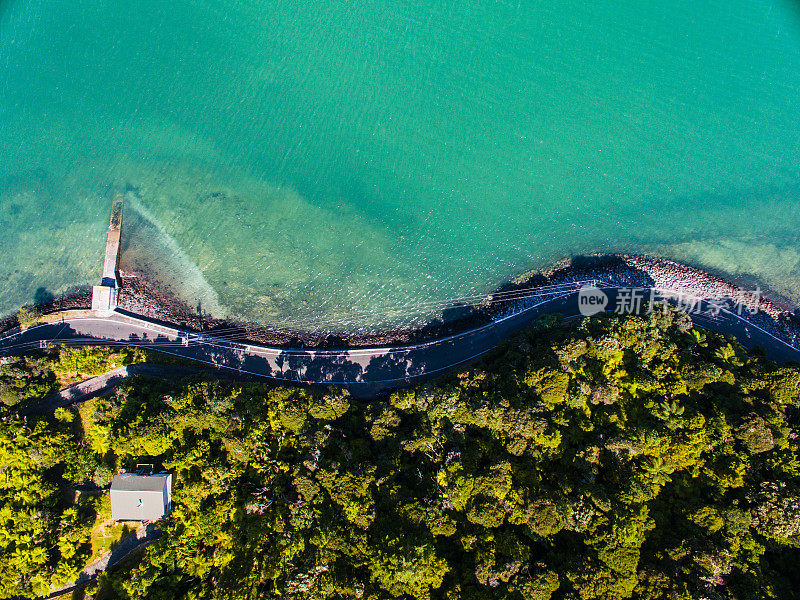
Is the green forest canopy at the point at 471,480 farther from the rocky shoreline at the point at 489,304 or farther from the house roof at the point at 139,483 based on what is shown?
the rocky shoreline at the point at 489,304

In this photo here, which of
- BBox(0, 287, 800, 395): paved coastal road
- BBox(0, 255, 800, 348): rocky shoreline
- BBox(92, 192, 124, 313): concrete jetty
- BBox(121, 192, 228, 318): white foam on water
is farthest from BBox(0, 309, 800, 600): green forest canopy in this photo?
BBox(121, 192, 228, 318): white foam on water

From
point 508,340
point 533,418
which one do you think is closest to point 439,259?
point 508,340

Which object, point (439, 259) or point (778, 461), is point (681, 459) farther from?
point (439, 259)

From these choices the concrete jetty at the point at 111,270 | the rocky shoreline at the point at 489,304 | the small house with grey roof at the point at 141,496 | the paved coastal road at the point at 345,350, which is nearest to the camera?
the small house with grey roof at the point at 141,496

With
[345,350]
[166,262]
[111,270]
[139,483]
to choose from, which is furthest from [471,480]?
[111,270]

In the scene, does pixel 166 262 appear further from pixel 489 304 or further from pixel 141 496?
pixel 489 304

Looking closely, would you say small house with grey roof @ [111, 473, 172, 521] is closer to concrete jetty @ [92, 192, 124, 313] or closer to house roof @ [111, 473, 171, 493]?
house roof @ [111, 473, 171, 493]

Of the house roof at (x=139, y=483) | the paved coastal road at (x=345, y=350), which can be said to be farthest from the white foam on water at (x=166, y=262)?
the house roof at (x=139, y=483)
